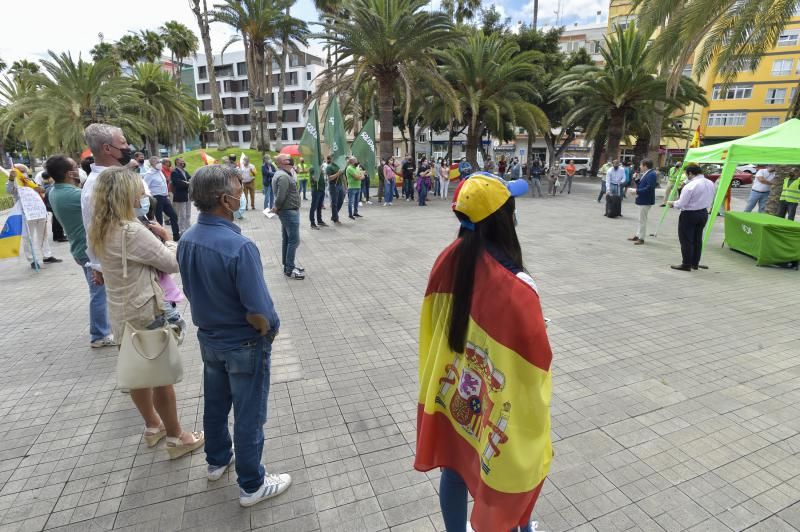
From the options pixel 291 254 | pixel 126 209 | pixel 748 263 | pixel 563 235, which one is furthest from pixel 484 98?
pixel 126 209

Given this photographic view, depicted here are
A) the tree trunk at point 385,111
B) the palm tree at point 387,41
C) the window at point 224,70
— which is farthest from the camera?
the window at point 224,70

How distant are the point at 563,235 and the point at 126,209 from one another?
33.1 feet

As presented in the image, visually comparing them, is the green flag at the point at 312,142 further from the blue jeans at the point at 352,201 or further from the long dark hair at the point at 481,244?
the long dark hair at the point at 481,244

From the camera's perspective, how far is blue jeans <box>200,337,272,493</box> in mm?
2277

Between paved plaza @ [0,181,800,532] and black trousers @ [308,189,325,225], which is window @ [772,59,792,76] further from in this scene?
black trousers @ [308,189,325,225]

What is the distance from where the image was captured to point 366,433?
3.20 m

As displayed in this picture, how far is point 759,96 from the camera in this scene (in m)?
41.5

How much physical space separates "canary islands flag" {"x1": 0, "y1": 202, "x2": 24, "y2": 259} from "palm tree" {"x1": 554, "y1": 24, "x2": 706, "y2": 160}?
2371cm

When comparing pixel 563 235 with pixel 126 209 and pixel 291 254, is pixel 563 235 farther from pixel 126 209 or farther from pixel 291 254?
pixel 126 209

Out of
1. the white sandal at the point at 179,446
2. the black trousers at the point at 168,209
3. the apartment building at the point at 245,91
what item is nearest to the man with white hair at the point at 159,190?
the black trousers at the point at 168,209

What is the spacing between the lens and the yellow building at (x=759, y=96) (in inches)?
1567

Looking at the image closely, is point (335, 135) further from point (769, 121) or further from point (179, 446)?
point (769, 121)

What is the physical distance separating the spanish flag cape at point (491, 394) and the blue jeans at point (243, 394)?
0.93 meters

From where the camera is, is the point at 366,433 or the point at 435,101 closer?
the point at 366,433
